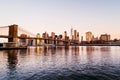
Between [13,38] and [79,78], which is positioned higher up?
[13,38]

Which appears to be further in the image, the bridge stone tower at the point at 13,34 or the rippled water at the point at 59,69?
the bridge stone tower at the point at 13,34

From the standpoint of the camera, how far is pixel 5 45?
5669 inches

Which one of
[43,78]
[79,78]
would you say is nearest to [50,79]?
[43,78]

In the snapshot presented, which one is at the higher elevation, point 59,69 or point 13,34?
point 13,34

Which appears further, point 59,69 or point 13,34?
point 13,34

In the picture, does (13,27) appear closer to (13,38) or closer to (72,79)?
(13,38)

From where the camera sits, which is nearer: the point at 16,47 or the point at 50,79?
the point at 50,79

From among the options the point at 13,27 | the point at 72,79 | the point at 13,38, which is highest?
the point at 13,27

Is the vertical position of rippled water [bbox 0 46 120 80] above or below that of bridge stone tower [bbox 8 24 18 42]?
below

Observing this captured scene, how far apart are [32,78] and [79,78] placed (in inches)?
306

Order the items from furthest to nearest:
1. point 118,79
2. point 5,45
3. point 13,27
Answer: point 13,27
point 5,45
point 118,79

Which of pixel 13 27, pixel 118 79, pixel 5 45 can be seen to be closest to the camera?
pixel 118 79

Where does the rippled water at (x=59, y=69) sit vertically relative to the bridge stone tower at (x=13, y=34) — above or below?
below

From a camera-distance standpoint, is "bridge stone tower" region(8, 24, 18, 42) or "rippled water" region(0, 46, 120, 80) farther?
"bridge stone tower" region(8, 24, 18, 42)
